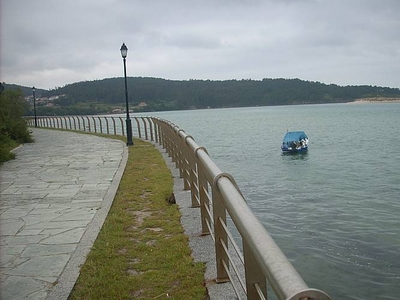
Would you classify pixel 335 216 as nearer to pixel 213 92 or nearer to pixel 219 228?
pixel 219 228

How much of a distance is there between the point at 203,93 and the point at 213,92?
2.98 meters

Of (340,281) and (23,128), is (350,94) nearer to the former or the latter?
(23,128)

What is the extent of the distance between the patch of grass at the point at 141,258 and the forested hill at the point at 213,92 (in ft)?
268

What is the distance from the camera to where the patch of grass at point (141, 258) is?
11.9 ft

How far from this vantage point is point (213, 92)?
373 feet

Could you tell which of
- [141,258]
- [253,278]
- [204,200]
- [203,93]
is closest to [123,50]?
[204,200]

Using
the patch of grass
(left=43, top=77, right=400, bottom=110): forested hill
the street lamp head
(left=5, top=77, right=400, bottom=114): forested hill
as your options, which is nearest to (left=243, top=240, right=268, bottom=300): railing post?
the patch of grass

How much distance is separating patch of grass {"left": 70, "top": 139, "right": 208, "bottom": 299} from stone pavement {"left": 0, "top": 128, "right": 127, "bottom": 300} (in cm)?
16

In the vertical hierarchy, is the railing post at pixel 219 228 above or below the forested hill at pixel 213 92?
below

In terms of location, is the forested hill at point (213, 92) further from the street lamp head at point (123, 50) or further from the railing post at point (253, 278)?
the railing post at point (253, 278)

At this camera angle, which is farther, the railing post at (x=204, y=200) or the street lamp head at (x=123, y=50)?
the street lamp head at (x=123, y=50)

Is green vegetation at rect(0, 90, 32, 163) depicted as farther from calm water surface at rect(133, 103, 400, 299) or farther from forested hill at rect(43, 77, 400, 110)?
forested hill at rect(43, 77, 400, 110)

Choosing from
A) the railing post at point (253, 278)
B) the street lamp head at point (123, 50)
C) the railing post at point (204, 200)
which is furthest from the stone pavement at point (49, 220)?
the street lamp head at point (123, 50)

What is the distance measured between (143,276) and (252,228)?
2.36 meters
